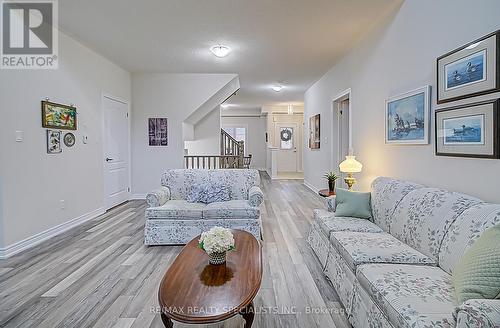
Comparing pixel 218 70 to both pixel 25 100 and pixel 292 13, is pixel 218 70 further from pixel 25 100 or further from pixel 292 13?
pixel 25 100

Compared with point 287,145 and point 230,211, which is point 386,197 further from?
point 287,145

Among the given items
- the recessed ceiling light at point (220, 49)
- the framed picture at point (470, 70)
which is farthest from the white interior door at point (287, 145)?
the framed picture at point (470, 70)

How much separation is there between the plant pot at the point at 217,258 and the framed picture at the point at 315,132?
562cm

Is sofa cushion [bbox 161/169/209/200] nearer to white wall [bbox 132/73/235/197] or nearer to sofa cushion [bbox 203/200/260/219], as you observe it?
sofa cushion [bbox 203/200/260/219]

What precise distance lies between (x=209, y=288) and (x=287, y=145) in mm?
11273

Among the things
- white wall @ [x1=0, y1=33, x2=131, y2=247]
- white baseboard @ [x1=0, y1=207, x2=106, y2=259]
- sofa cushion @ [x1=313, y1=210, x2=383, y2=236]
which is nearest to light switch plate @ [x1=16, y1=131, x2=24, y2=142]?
white wall @ [x1=0, y1=33, x2=131, y2=247]

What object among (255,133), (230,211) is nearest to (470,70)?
(230,211)

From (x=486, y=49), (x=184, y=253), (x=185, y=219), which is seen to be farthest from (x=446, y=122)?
(x=185, y=219)

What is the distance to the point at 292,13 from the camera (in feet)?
11.8

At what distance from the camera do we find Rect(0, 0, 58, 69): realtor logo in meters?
3.37

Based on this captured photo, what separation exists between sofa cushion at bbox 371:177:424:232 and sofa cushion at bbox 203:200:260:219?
1373 mm

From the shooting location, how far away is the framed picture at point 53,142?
395 cm

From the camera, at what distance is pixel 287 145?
12758 mm

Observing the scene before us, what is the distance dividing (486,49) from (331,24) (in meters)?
2.16
